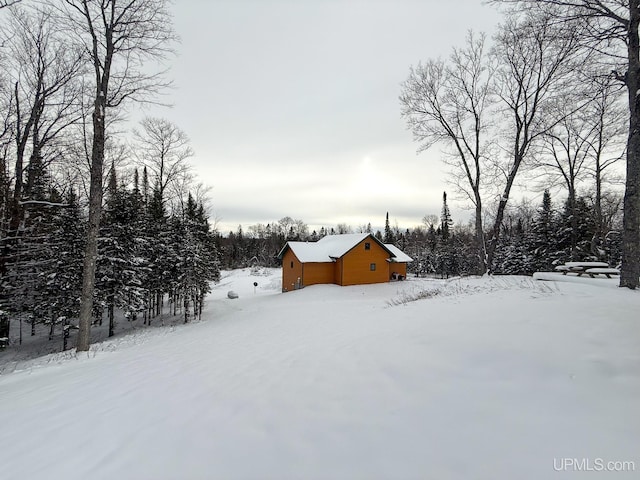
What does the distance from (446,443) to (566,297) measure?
17.7ft

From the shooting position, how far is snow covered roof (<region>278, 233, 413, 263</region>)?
26141 mm

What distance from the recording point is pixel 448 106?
1488 cm

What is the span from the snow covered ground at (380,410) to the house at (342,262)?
20.5 metres

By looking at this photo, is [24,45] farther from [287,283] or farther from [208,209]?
[287,283]

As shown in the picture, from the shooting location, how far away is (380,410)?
9.12ft

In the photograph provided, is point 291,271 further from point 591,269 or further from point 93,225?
point 591,269

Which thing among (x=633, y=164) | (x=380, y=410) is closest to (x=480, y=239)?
(x=633, y=164)

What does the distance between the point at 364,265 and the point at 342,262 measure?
98.6 inches

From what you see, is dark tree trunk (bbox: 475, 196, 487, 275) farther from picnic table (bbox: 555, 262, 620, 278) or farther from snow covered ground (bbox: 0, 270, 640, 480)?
snow covered ground (bbox: 0, 270, 640, 480)

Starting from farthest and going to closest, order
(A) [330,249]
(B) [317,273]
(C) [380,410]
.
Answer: (A) [330,249]
(B) [317,273]
(C) [380,410]

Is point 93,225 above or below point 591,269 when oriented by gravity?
above

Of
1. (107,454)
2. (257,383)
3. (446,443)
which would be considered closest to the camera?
(446,443)

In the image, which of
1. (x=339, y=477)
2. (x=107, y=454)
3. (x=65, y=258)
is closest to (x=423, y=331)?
(x=339, y=477)

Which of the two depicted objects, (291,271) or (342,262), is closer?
(342,262)
